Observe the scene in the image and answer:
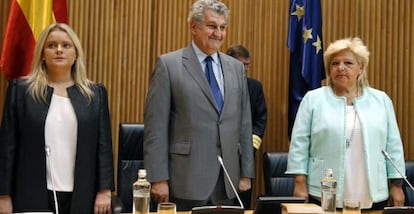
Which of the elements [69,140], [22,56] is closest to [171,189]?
[69,140]

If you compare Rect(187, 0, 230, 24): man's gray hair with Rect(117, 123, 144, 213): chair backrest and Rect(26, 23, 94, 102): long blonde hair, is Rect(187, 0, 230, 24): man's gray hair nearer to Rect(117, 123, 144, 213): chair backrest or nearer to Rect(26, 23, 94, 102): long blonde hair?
Rect(26, 23, 94, 102): long blonde hair

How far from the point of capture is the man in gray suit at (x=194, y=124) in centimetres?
275

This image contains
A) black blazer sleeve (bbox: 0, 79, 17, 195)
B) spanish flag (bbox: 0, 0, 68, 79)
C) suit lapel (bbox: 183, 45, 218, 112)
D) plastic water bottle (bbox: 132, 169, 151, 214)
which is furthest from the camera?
spanish flag (bbox: 0, 0, 68, 79)

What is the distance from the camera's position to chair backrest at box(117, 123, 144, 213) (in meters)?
3.32

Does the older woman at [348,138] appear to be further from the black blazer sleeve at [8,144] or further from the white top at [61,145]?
the black blazer sleeve at [8,144]

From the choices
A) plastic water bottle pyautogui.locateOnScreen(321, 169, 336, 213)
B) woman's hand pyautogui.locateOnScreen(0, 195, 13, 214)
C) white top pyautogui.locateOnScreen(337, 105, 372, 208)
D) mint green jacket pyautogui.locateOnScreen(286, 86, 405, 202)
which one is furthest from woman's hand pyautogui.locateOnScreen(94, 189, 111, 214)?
white top pyautogui.locateOnScreen(337, 105, 372, 208)

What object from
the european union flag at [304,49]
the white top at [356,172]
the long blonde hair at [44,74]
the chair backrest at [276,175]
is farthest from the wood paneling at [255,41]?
the white top at [356,172]

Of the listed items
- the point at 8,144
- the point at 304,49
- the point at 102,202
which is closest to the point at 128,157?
the point at 102,202

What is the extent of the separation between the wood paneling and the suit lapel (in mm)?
1714

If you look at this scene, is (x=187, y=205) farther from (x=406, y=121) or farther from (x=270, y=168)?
(x=406, y=121)

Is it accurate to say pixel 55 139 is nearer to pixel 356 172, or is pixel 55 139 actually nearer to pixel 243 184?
pixel 243 184

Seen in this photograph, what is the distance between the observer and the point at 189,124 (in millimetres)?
2760

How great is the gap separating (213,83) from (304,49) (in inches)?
68.5

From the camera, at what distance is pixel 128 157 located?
340 centimetres
